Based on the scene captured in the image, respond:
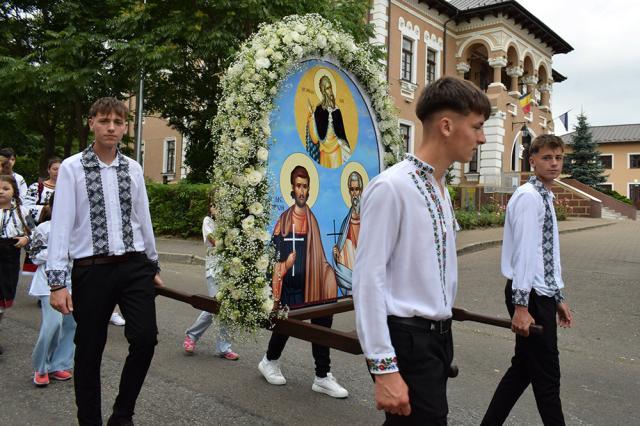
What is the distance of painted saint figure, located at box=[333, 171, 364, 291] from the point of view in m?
3.82

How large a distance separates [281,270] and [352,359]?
7.85 feet

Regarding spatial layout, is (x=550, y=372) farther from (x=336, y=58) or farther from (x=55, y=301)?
(x=55, y=301)

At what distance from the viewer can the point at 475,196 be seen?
27.9 m

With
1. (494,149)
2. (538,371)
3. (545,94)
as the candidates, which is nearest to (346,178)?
(538,371)

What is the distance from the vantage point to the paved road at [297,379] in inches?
159

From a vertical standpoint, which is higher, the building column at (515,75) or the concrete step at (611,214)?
the building column at (515,75)

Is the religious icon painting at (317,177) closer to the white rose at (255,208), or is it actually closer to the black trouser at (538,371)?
the white rose at (255,208)

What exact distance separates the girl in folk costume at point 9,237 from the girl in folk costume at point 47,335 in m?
0.43

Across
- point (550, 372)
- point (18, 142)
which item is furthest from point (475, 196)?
point (550, 372)

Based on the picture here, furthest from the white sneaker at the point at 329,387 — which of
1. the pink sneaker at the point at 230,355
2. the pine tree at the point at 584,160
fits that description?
the pine tree at the point at 584,160

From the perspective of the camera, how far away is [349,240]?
12.8 ft

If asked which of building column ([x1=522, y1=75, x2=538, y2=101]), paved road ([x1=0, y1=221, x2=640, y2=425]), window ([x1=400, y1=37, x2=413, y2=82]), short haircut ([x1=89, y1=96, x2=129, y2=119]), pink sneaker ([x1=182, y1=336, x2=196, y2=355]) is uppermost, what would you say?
building column ([x1=522, y1=75, x2=538, y2=101])

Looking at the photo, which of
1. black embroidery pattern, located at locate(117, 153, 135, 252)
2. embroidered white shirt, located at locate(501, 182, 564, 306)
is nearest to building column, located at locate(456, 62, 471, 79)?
embroidered white shirt, located at locate(501, 182, 564, 306)

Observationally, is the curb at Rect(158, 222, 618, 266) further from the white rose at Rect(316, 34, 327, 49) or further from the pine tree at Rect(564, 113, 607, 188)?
the pine tree at Rect(564, 113, 607, 188)
